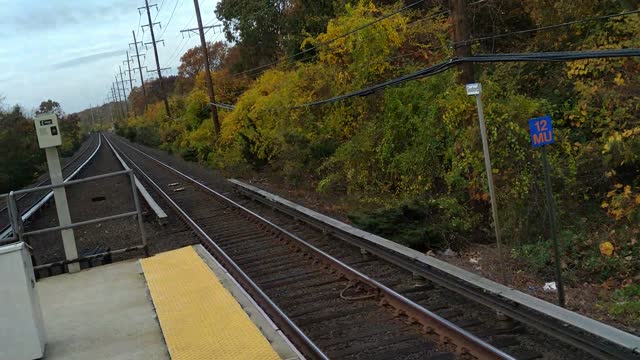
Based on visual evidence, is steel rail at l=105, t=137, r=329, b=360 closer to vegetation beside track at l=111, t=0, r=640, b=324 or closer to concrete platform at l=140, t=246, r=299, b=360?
concrete platform at l=140, t=246, r=299, b=360

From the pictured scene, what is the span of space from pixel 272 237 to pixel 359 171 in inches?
170

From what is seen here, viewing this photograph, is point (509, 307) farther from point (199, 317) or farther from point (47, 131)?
point (47, 131)

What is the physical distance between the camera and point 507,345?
18.9ft

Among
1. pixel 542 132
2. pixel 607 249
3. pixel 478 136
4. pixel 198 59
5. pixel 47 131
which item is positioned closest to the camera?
pixel 542 132

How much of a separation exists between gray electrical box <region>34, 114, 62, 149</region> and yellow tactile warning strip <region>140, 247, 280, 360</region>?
2629 millimetres

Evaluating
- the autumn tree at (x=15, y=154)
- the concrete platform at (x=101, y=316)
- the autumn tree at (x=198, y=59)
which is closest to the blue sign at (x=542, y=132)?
the concrete platform at (x=101, y=316)

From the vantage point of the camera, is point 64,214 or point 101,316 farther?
point 64,214

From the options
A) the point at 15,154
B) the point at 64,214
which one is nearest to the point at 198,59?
the point at 15,154

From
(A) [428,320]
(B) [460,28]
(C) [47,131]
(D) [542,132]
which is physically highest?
(B) [460,28]

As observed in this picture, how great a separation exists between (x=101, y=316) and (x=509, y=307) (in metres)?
5.10

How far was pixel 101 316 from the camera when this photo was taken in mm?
7551

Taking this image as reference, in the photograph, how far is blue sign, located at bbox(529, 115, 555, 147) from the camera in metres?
6.89

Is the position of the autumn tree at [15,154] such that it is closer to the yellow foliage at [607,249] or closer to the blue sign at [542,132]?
the yellow foliage at [607,249]

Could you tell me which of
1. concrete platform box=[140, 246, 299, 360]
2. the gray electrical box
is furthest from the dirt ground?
the gray electrical box
